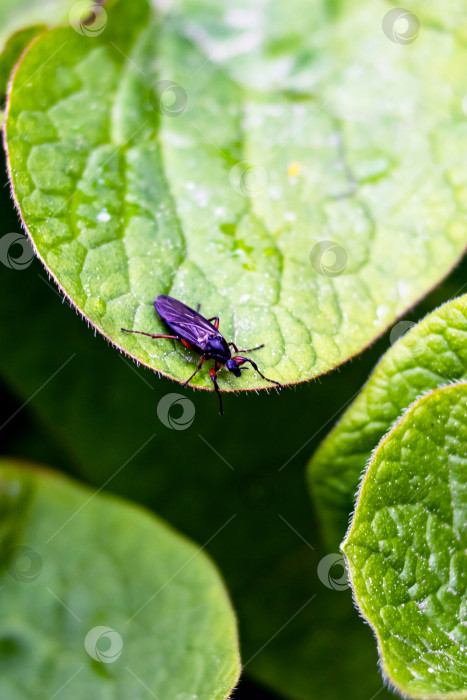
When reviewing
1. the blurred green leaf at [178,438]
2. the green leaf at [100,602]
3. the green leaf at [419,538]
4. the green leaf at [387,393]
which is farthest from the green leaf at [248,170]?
the green leaf at [100,602]

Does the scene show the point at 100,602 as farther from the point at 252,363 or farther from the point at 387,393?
the point at 387,393

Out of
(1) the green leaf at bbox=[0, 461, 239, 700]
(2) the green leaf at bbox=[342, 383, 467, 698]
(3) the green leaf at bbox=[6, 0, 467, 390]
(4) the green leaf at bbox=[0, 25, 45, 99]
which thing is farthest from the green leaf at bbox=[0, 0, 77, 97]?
(2) the green leaf at bbox=[342, 383, 467, 698]

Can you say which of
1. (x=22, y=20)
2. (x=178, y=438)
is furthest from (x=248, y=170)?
(x=22, y=20)

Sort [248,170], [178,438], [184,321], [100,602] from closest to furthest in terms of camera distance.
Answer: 1. [184,321]
2. [100,602]
3. [248,170]
4. [178,438]

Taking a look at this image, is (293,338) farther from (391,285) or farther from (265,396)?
(265,396)

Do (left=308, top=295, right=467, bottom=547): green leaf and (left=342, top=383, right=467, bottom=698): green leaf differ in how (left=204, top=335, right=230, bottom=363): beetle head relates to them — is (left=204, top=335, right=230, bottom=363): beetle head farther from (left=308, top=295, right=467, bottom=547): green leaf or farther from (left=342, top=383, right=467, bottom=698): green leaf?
(left=342, top=383, right=467, bottom=698): green leaf

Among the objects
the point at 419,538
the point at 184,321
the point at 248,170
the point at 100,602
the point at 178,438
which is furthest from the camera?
the point at 178,438
